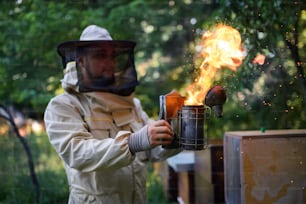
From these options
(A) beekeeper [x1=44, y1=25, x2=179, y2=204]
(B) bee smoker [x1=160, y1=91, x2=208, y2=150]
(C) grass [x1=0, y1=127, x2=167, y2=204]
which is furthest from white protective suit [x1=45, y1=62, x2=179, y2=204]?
(C) grass [x1=0, y1=127, x2=167, y2=204]

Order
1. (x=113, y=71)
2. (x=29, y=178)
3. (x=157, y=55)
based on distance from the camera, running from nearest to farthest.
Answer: (x=113, y=71)
(x=29, y=178)
(x=157, y=55)

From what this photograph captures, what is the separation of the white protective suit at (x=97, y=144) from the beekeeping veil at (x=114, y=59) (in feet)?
0.13

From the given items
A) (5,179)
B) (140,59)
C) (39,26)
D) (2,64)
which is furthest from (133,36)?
(5,179)

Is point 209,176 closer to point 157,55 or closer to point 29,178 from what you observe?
point 29,178

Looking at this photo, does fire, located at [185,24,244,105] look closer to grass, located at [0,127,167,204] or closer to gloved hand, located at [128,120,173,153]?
gloved hand, located at [128,120,173,153]

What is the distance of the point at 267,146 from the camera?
168 centimetres

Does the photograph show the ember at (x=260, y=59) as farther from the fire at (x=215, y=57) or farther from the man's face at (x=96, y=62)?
the man's face at (x=96, y=62)

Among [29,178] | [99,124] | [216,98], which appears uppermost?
[216,98]

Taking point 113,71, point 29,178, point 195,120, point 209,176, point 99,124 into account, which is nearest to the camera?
point 195,120

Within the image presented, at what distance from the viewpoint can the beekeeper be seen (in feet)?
5.86

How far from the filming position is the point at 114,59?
7.44 ft

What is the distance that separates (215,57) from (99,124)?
2.34ft

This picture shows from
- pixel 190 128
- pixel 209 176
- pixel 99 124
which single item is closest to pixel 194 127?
pixel 190 128

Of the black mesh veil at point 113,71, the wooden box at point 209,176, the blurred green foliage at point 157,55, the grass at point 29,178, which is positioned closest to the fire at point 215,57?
the blurred green foliage at point 157,55
